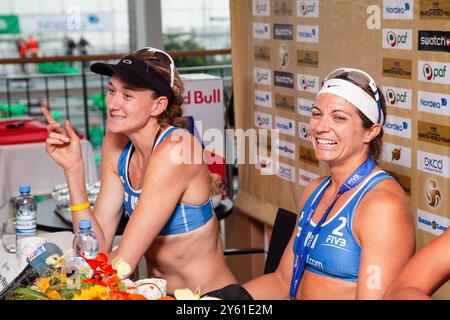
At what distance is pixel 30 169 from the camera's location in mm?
4570

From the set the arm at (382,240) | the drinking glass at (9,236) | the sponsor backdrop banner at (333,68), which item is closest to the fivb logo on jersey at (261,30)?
the sponsor backdrop banner at (333,68)

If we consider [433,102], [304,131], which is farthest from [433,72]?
[304,131]

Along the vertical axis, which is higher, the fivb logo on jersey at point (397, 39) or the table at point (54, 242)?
the fivb logo on jersey at point (397, 39)

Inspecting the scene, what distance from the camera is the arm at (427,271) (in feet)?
6.01

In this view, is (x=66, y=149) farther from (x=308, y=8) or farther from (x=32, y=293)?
(x=308, y=8)

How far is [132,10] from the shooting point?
603 cm

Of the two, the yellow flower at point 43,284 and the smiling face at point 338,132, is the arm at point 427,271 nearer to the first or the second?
the smiling face at point 338,132

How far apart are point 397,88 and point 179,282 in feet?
3.51

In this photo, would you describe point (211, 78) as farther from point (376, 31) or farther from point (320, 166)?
point (376, 31)

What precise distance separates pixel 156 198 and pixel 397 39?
1.12 metres

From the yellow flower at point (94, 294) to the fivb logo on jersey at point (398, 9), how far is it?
1725 mm

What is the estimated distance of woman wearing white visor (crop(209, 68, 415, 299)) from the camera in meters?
2.01
